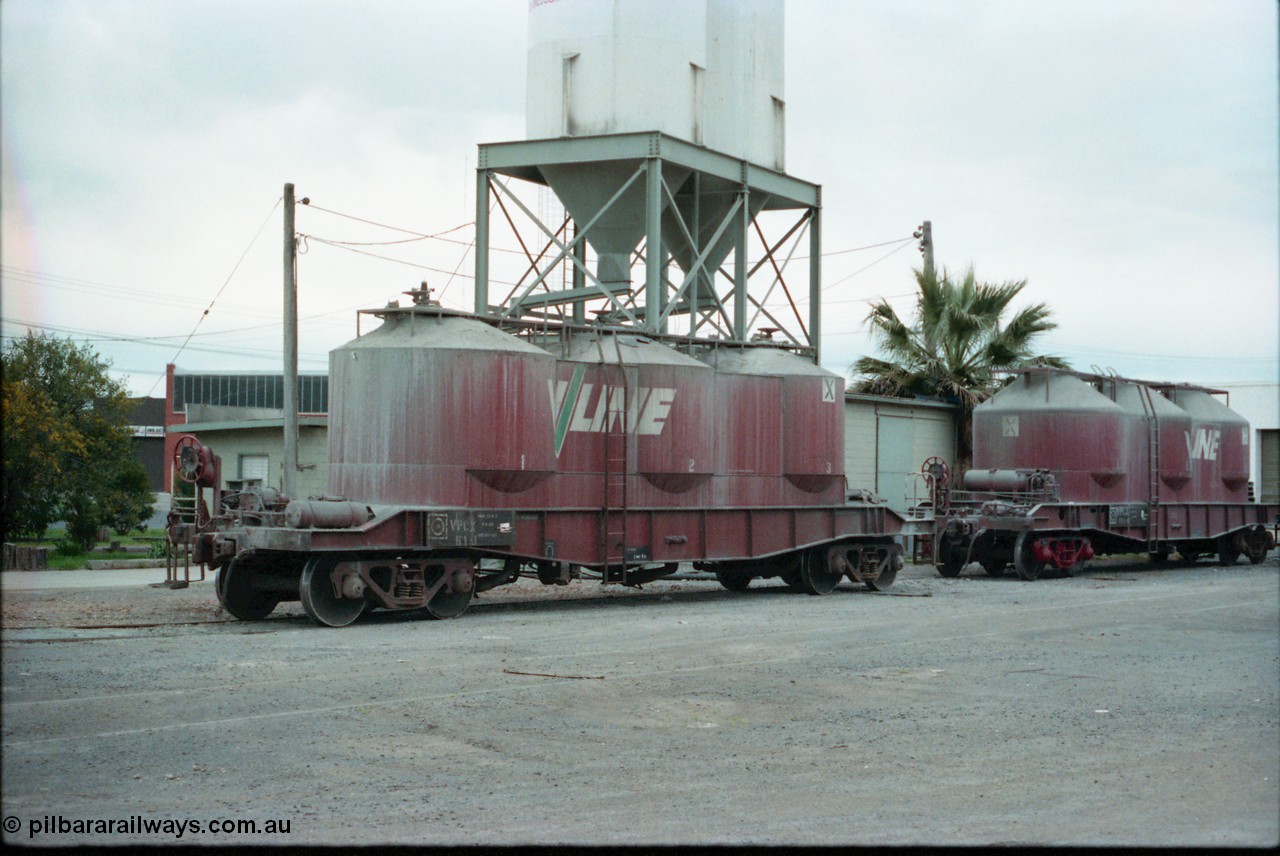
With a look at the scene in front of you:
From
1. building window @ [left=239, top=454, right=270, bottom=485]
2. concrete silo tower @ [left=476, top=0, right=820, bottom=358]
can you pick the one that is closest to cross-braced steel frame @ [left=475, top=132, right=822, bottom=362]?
concrete silo tower @ [left=476, top=0, right=820, bottom=358]

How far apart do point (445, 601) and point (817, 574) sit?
7574mm

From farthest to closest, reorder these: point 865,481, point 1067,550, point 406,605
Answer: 1. point 865,481
2. point 1067,550
3. point 406,605

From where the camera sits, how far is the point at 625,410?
63.0ft

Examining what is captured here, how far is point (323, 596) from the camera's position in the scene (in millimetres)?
15750

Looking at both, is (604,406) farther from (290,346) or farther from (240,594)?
(290,346)

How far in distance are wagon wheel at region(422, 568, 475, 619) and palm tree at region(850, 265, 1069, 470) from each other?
18.3 m

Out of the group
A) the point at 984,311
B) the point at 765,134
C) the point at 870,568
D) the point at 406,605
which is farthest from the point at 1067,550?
the point at 406,605

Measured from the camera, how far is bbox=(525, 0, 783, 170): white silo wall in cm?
2270

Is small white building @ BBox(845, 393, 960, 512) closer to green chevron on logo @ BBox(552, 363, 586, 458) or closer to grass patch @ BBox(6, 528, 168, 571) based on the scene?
green chevron on logo @ BBox(552, 363, 586, 458)

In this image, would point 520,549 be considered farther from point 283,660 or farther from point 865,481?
point 865,481

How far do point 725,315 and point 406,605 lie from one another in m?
10.2

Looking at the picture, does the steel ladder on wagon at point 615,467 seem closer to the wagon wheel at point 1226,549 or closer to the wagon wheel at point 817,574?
the wagon wheel at point 817,574

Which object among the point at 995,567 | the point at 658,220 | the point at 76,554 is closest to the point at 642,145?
the point at 658,220

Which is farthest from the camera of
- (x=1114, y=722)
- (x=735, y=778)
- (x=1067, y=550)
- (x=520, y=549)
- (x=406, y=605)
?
(x=1067, y=550)
